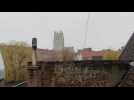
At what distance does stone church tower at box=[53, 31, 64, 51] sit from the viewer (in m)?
3.06

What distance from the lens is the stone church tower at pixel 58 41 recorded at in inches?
120

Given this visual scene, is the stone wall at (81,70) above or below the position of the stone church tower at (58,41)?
below

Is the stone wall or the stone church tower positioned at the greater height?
the stone church tower

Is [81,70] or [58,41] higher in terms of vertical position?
[58,41]

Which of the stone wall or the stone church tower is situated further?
the stone wall

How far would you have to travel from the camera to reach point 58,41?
326cm

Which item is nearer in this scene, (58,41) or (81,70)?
(58,41)

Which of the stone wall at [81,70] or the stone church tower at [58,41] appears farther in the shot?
the stone wall at [81,70]
